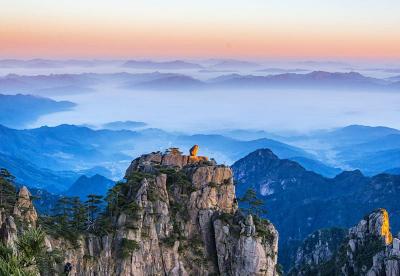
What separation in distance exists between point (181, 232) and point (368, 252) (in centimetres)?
5520

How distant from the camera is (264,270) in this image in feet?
271

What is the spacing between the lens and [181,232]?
274 feet

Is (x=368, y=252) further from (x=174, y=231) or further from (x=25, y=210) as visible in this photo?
(x=25, y=210)

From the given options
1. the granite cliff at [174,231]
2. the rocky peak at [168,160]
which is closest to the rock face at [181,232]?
the granite cliff at [174,231]

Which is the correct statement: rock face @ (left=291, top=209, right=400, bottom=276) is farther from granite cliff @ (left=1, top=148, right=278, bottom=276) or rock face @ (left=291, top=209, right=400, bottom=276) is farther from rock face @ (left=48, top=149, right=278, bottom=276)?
rock face @ (left=48, top=149, right=278, bottom=276)

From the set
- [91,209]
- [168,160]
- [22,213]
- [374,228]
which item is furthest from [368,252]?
[22,213]

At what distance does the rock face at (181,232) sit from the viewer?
7625 cm

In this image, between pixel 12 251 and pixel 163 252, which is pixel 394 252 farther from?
pixel 12 251

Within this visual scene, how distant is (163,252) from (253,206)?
17686 millimetres

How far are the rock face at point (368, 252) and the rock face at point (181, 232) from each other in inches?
1357

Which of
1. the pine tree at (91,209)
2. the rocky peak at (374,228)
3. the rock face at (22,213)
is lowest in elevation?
the rock face at (22,213)

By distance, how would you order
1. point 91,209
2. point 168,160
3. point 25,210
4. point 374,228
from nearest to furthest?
point 25,210, point 91,209, point 168,160, point 374,228

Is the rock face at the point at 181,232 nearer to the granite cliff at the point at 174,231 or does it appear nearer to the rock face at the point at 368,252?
the granite cliff at the point at 174,231

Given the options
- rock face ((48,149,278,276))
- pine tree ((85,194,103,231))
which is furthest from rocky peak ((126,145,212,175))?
pine tree ((85,194,103,231))
